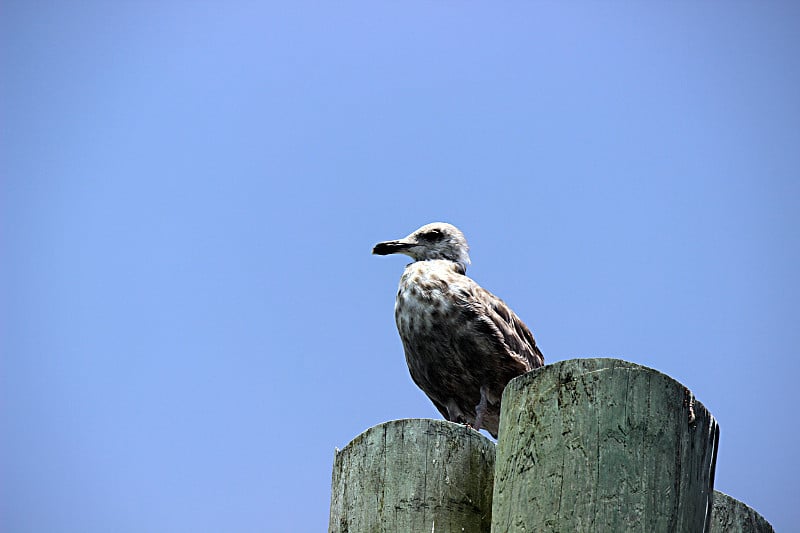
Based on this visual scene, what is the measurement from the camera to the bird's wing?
29.1 ft

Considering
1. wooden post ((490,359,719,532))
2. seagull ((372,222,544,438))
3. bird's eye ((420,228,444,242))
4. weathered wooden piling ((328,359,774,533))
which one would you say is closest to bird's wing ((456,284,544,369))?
seagull ((372,222,544,438))

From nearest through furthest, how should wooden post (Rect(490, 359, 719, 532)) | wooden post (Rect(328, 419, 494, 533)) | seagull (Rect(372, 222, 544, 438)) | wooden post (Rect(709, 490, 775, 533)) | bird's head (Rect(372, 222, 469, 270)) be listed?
wooden post (Rect(490, 359, 719, 532))
wooden post (Rect(328, 419, 494, 533))
wooden post (Rect(709, 490, 775, 533))
seagull (Rect(372, 222, 544, 438))
bird's head (Rect(372, 222, 469, 270))

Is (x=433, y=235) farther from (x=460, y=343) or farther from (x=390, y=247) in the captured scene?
(x=460, y=343)

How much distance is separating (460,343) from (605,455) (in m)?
4.60

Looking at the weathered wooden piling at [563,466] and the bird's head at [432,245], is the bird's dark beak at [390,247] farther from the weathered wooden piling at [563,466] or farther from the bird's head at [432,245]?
the weathered wooden piling at [563,466]

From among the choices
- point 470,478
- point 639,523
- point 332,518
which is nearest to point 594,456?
point 639,523

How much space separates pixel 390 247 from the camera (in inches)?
396

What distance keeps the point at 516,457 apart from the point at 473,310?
454cm

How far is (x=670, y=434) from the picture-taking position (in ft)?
13.9

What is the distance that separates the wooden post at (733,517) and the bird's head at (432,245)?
185 inches

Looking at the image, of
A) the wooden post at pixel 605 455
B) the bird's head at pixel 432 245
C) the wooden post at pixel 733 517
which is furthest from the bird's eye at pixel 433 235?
the wooden post at pixel 605 455

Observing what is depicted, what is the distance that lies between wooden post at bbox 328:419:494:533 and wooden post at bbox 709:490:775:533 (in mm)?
1619

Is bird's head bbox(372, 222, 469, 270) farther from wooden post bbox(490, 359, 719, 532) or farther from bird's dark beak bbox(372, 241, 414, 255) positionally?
wooden post bbox(490, 359, 719, 532)

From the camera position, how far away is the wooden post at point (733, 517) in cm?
568
